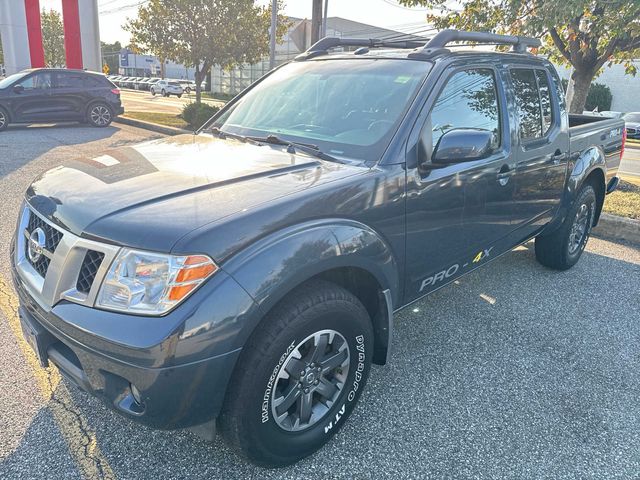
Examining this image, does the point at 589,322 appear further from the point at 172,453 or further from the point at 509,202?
the point at 172,453

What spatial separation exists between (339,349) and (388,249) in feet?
1.83

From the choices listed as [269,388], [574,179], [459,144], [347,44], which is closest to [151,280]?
[269,388]

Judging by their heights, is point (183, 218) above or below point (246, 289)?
above

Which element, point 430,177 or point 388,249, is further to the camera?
point 430,177

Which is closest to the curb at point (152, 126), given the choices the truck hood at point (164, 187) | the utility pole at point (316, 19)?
the utility pole at point (316, 19)

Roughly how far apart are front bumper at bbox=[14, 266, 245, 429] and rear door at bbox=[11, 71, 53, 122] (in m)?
13.4

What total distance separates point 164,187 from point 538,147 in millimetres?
2793

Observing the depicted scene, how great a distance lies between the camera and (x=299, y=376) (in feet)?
7.29

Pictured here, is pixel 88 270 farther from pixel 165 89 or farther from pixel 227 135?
pixel 165 89

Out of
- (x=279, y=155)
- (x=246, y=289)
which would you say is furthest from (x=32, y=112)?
(x=246, y=289)

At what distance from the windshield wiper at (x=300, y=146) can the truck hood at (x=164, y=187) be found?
0.06 meters

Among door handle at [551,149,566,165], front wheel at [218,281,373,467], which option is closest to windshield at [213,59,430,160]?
front wheel at [218,281,373,467]

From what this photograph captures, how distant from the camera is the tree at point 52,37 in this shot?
166 feet

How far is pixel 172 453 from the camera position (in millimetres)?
2367
